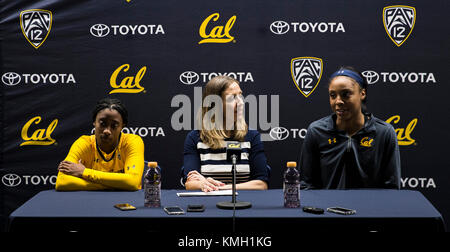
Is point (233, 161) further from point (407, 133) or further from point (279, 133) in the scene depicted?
point (407, 133)

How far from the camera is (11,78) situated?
4027 mm

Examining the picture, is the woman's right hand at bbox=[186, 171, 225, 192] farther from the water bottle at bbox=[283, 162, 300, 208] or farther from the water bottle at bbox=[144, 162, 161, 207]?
the water bottle at bbox=[283, 162, 300, 208]

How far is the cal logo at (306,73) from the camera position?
154 inches

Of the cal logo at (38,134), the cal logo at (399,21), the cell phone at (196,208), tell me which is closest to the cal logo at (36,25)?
the cal logo at (38,134)

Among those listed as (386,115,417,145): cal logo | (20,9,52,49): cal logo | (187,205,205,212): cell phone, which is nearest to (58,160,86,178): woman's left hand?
(187,205,205,212): cell phone

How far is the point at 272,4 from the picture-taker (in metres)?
3.93

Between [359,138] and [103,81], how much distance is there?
2276 mm

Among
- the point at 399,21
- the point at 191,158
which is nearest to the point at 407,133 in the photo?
the point at 399,21

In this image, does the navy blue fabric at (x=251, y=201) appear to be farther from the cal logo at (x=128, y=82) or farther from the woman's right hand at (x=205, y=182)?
the cal logo at (x=128, y=82)

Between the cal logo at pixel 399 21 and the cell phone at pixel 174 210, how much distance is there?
269 cm

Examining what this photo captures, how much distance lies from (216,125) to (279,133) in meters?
1.09

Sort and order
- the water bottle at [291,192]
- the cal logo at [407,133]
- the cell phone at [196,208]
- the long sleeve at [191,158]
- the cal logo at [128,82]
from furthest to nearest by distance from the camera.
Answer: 1. the cal logo at [128,82]
2. the cal logo at [407,133]
3. the long sleeve at [191,158]
4. the water bottle at [291,192]
5. the cell phone at [196,208]
